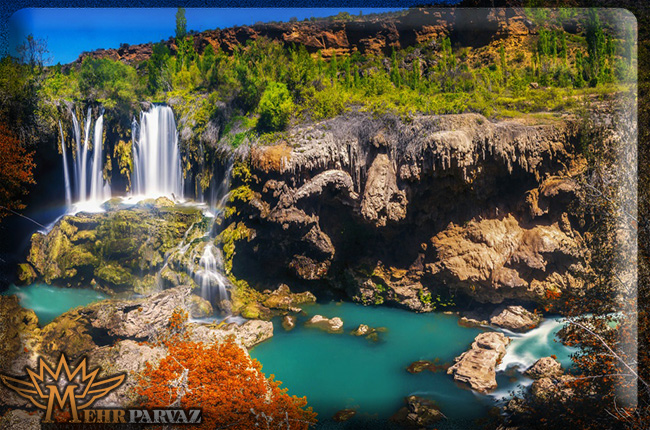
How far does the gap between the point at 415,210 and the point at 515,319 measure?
416cm

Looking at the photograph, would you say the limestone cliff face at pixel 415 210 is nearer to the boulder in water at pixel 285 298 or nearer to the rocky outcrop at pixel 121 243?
the boulder in water at pixel 285 298

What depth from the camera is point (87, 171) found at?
1390cm

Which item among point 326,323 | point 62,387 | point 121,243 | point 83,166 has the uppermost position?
point 83,166

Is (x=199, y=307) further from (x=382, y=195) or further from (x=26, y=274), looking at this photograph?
(x=382, y=195)

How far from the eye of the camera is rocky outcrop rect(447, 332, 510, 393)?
369 inches

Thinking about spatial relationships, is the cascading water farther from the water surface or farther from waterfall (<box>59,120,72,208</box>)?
the water surface

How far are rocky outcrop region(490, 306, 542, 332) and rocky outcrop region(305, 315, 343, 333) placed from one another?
4408 mm

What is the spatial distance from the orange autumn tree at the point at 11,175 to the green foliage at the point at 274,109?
6433 mm

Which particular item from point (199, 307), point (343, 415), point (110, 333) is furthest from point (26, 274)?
point (343, 415)

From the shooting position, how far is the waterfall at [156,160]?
14383 mm

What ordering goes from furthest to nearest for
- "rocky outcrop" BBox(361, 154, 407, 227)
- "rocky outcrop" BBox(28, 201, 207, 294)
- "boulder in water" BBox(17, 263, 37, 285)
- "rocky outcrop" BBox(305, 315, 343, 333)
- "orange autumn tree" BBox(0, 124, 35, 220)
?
"rocky outcrop" BBox(28, 201, 207, 294) → "rocky outcrop" BBox(361, 154, 407, 227) → "rocky outcrop" BBox(305, 315, 343, 333) → "boulder in water" BBox(17, 263, 37, 285) → "orange autumn tree" BBox(0, 124, 35, 220)

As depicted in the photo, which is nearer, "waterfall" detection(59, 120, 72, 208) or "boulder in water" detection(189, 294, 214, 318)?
"boulder in water" detection(189, 294, 214, 318)

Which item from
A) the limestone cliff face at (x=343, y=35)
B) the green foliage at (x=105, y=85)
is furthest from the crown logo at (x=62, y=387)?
the limestone cliff face at (x=343, y=35)

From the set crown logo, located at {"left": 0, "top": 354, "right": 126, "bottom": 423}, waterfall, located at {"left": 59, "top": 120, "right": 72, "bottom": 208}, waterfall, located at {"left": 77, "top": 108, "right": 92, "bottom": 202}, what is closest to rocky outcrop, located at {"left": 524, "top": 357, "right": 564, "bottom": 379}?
crown logo, located at {"left": 0, "top": 354, "right": 126, "bottom": 423}
